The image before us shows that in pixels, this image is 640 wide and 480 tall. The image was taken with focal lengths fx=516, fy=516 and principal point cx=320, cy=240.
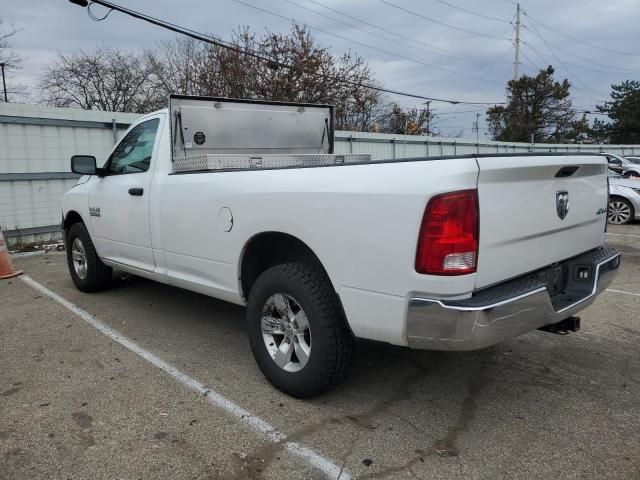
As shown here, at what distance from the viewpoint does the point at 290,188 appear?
3.06 m

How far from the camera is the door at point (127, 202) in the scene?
4.54 m

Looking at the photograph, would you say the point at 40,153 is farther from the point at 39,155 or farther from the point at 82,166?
the point at 82,166

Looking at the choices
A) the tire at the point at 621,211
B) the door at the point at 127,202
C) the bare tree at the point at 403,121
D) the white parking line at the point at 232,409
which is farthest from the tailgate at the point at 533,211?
the bare tree at the point at 403,121

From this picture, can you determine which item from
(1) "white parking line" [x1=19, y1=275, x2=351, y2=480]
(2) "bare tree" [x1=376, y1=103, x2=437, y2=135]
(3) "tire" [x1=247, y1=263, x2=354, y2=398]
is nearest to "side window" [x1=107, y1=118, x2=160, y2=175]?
(1) "white parking line" [x1=19, y1=275, x2=351, y2=480]

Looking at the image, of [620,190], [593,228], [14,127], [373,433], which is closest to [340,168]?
[373,433]

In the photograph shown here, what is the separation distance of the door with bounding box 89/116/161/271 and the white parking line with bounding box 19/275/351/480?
2.11 feet

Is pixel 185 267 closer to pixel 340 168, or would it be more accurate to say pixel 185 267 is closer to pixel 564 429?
pixel 340 168

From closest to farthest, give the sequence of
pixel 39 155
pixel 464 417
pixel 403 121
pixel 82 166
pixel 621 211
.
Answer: pixel 464 417, pixel 82 166, pixel 39 155, pixel 621 211, pixel 403 121

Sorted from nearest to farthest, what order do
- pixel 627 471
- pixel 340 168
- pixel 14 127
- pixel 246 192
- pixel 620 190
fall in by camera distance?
pixel 627 471, pixel 340 168, pixel 246 192, pixel 14 127, pixel 620 190

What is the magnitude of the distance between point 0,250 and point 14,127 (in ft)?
11.1

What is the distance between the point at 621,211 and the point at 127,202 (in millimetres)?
11359

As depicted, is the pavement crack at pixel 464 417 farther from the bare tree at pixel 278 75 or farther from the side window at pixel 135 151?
the bare tree at pixel 278 75

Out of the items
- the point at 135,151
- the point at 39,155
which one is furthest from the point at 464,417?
the point at 39,155

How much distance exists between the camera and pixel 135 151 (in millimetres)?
4883
